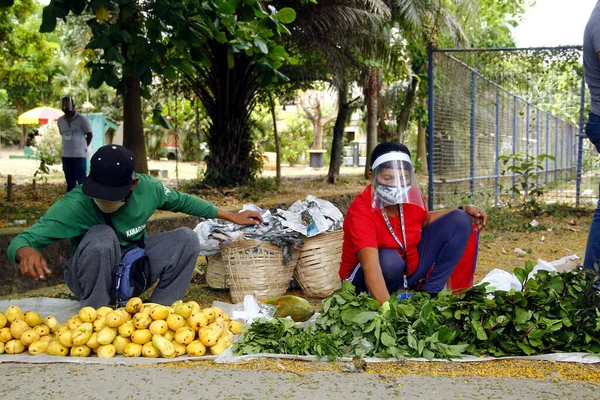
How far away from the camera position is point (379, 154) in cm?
423

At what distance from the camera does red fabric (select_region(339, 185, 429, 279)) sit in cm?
400

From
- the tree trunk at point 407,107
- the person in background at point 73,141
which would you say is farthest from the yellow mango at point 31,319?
the tree trunk at point 407,107

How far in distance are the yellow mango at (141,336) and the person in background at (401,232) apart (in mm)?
1348

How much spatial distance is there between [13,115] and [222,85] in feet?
127

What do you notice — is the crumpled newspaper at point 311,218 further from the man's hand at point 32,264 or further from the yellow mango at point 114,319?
the man's hand at point 32,264

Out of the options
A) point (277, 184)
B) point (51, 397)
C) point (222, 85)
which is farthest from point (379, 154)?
point (277, 184)

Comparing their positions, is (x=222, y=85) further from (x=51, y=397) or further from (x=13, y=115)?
(x=13, y=115)

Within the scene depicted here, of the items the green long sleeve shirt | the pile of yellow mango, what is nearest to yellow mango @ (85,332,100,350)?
the pile of yellow mango

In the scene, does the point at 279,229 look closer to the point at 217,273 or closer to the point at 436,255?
the point at 217,273

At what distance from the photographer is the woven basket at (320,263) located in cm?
527

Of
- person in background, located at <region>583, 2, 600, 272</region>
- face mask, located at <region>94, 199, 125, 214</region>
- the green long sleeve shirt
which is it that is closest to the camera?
the green long sleeve shirt

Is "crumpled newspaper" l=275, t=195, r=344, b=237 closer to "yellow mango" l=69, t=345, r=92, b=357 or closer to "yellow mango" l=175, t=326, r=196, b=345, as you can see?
"yellow mango" l=175, t=326, r=196, b=345

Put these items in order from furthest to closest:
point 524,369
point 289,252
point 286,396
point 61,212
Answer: point 289,252
point 61,212
point 524,369
point 286,396

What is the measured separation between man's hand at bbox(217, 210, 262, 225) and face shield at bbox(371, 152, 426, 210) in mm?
1079
